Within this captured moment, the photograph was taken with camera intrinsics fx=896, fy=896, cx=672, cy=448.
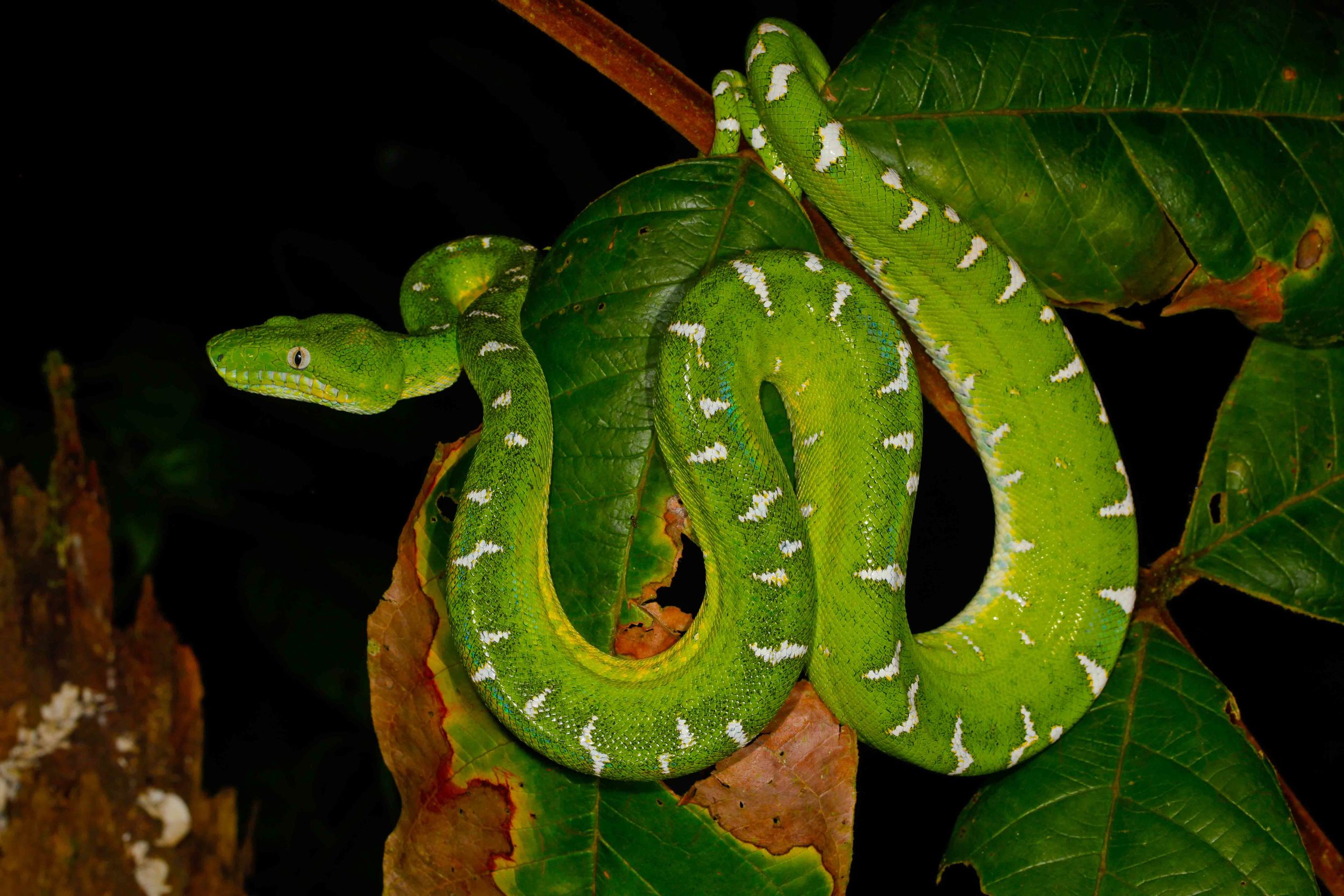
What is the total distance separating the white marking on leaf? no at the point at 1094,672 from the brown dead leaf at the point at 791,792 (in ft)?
1.90

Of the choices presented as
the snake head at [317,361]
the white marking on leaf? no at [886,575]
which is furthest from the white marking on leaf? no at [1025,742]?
the snake head at [317,361]

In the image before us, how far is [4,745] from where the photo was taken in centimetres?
266

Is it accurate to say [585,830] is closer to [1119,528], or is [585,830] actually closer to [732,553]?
[732,553]

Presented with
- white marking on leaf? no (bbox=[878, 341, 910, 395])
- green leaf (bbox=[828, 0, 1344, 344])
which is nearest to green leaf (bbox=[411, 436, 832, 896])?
white marking on leaf? no (bbox=[878, 341, 910, 395])

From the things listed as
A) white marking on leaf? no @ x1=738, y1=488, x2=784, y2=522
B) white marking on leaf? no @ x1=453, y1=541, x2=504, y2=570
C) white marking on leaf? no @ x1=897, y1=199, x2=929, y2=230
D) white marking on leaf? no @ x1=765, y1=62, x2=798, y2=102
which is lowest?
white marking on leaf? no @ x1=453, y1=541, x2=504, y2=570

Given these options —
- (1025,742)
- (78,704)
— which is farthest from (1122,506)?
(78,704)

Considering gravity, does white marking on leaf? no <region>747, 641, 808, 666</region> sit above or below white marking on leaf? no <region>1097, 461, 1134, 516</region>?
above

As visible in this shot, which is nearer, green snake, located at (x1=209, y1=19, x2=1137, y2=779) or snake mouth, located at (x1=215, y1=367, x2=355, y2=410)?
green snake, located at (x1=209, y1=19, x2=1137, y2=779)

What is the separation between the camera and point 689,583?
1.70 m

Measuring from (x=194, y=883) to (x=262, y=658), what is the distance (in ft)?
2.48

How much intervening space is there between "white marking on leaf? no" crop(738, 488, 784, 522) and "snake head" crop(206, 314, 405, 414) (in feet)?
2.68

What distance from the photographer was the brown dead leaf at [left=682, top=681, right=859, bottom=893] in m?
1.40

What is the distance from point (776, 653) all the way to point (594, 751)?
1.02ft

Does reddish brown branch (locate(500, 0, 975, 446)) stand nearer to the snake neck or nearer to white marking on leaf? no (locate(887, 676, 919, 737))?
the snake neck
